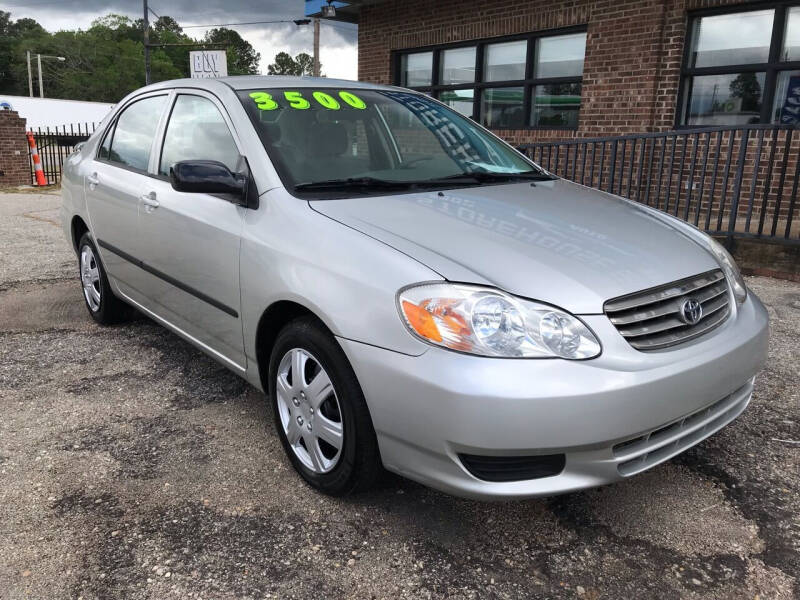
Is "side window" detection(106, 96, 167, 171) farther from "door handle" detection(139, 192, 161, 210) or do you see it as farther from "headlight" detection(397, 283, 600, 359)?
"headlight" detection(397, 283, 600, 359)

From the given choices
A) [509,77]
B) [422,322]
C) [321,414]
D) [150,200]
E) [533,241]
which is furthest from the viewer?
[509,77]

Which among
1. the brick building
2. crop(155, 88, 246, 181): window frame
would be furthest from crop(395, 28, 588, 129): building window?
crop(155, 88, 246, 181): window frame

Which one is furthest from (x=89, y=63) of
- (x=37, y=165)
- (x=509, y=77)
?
(x=509, y=77)

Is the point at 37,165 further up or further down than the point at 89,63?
further down

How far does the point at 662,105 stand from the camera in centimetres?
882

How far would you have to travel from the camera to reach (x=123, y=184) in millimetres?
4012

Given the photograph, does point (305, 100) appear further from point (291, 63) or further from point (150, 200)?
point (291, 63)

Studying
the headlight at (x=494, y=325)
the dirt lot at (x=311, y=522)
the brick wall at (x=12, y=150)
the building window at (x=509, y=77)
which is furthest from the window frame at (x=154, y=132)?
the brick wall at (x=12, y=150)

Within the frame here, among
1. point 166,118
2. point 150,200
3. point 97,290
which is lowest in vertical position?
point 97,290

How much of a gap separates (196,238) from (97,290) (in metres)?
2.00

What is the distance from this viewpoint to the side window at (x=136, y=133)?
392 cm

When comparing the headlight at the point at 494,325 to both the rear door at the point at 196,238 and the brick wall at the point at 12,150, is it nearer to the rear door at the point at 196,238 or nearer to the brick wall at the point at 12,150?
the rear door at the point at 196,238

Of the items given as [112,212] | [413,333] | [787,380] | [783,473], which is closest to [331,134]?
[413,333]

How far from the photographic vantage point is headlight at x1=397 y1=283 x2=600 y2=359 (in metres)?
2.09
